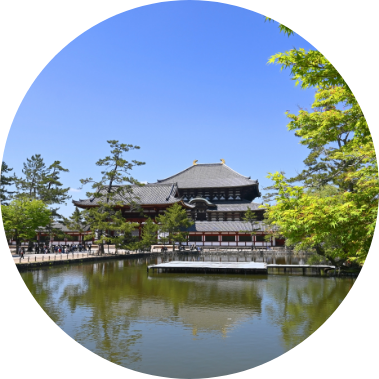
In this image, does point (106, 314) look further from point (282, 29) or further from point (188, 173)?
point (188, 173)

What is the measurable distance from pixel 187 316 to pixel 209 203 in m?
42.4

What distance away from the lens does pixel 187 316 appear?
1241 cm

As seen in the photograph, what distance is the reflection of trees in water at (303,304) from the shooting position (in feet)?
35.1

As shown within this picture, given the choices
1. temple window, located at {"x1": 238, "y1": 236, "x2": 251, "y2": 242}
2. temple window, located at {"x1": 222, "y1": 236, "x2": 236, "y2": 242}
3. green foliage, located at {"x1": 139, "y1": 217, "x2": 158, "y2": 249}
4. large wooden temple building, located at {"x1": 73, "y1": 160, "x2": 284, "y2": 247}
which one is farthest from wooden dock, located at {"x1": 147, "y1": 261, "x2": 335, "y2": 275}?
temple window, located at {"x1": 222, "y1": 236, "x2": 236, "y2": 242}

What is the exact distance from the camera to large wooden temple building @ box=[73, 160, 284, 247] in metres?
48.9

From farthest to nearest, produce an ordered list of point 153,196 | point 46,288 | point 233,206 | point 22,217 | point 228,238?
point 233,206 → point 153,196 → point 228,238 → point 22,217 → point 46,288

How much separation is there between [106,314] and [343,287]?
12.9 meters

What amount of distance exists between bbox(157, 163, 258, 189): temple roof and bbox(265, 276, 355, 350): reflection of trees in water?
38274 millimetres

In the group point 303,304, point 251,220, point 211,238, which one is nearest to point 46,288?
point 303,304

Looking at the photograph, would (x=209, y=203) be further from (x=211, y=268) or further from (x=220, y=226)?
(x=211, y=268)

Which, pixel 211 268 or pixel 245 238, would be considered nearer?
pixel 211 268

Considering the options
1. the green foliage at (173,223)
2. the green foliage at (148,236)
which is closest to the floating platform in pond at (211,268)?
the green foliage at (148,236)

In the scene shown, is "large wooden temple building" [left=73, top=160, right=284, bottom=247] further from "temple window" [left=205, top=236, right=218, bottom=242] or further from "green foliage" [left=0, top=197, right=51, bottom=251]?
"green foliage" [left=0, top=197, right=51, bottom=251]

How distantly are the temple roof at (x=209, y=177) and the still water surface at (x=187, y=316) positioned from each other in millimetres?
38093
